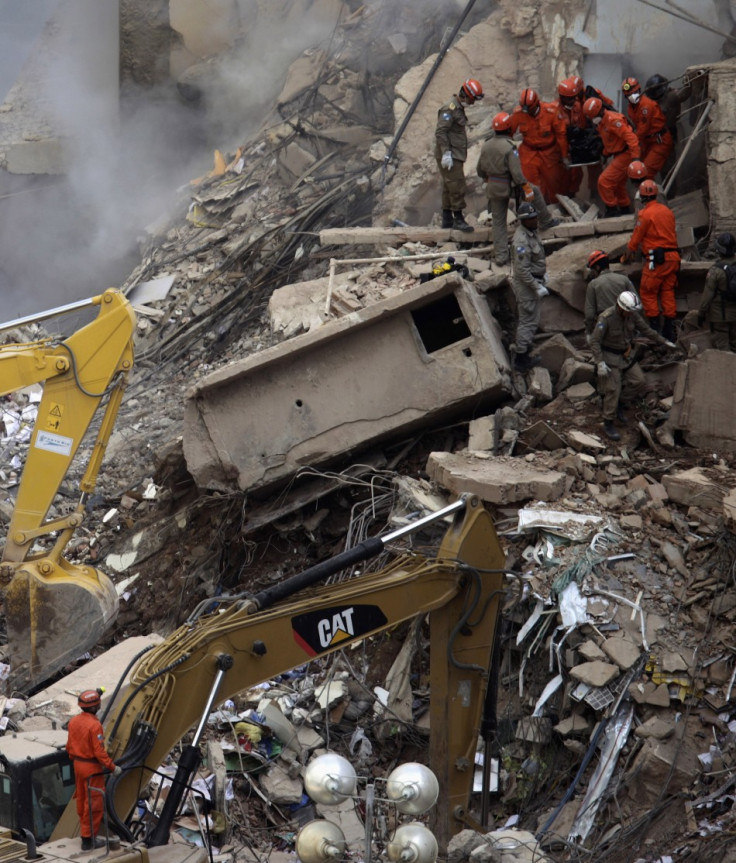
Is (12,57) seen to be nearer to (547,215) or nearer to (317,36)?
(317,36)

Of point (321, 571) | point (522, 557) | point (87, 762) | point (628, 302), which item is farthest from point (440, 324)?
point (87, 762)

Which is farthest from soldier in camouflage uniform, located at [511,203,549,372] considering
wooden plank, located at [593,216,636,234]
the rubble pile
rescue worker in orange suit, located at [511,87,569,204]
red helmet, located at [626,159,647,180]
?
rescue worker in orange suit, located at [511,87,569,204]

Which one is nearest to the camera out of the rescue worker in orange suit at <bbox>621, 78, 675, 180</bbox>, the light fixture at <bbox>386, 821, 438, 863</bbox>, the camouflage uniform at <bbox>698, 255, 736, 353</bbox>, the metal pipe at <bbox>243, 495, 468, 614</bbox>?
the light fixture at <bbox>386, 821, 438, 863</bbox>

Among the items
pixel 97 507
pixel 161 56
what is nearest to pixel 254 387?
pixel 97 507

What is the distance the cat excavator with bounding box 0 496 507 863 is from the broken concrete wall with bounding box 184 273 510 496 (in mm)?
3679

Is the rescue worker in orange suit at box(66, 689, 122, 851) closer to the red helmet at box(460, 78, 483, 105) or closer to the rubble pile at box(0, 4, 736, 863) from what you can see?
the rubble pile at box(0, 4, 736, 863)

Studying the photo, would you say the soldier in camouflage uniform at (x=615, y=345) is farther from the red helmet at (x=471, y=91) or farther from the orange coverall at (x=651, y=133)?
the red helmet at (x=471, y=91)

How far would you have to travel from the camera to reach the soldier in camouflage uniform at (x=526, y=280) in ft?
35.7

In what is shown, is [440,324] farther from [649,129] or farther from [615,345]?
[649,129]

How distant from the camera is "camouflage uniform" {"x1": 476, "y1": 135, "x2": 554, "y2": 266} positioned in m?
11.9

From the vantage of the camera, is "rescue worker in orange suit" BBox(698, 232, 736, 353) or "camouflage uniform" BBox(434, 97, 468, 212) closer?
"rescue worker in orange suit" BBox(698, 232, 736, 353)

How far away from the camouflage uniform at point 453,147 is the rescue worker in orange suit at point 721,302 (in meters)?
3.13

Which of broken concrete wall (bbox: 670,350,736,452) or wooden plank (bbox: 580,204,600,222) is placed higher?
wooden plank (bbox: 580,204,600,222)

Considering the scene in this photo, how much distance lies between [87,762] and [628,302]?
20.2 ft
